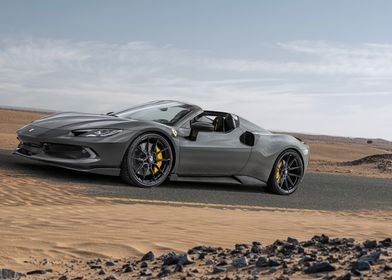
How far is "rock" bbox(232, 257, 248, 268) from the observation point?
14.7ft

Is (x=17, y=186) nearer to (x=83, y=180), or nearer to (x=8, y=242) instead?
(x=83, y=180)

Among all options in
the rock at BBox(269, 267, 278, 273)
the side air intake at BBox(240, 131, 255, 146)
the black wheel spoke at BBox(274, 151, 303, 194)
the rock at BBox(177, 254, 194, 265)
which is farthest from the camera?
the black wheel spoke at BBox(274, 151, 303, 194)

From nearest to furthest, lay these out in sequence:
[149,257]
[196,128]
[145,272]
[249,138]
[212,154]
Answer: [145,272], [149,257], [196,128], [212,154], [249,138]

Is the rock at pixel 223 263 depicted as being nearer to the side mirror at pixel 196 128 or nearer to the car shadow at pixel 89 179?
the car shadow at pixel 89 179

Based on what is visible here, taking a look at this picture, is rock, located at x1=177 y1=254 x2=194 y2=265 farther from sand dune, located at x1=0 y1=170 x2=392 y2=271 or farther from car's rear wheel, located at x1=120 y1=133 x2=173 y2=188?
car's rear wheel, located at x1=120 y1=133 x2=173 y2=188

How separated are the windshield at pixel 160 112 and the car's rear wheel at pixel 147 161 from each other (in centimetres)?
47

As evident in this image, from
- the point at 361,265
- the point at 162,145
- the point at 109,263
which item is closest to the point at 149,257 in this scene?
the point at 109,263

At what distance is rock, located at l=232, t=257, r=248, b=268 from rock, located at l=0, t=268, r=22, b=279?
4.99 ft

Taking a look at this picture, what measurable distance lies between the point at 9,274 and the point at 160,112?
5.85m

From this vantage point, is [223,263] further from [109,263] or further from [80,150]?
[80,150]

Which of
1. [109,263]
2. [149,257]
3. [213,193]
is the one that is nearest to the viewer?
[109,263]

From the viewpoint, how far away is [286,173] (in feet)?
36.4

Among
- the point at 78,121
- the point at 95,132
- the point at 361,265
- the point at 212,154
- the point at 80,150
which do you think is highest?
the point at 78,121

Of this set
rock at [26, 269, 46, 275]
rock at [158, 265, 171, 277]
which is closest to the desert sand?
rock at [26, 269, 46, 275]
